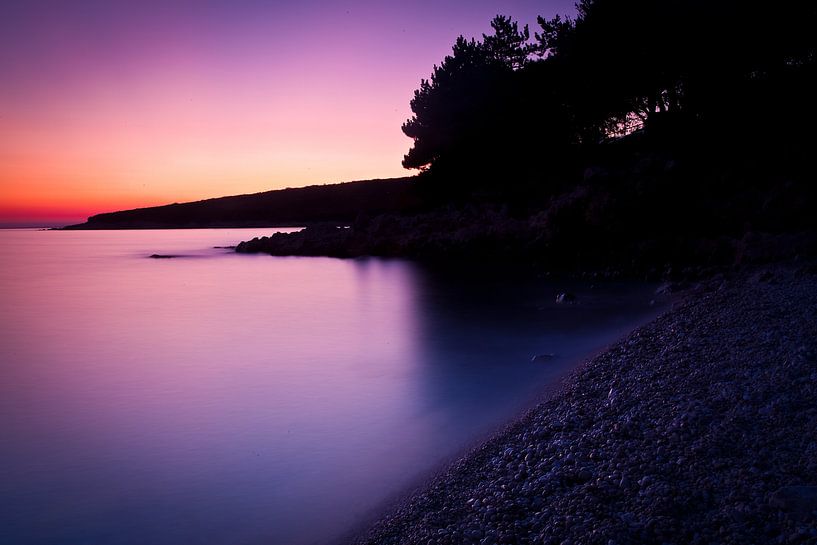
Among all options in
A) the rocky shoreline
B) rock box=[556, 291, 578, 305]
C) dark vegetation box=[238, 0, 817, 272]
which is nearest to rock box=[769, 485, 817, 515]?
the rocky shoreline

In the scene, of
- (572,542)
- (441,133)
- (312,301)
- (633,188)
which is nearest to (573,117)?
(441,133)

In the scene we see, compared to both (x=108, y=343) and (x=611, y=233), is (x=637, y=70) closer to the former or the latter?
(x=611, y=233)

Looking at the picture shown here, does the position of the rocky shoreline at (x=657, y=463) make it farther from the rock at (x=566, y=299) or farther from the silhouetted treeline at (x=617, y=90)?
the silhouetted treeline at (x=617, y=90)

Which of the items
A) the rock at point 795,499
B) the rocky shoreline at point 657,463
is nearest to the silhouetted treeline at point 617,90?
the rocky shoreline at point 657,463

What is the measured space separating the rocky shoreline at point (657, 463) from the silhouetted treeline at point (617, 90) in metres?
14.4

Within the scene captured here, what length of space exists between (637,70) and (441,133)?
30.9 ft

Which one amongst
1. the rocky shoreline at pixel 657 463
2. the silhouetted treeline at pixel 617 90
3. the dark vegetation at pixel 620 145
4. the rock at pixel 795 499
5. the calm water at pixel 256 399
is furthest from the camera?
the silhouetted treeline at pixel 617 90

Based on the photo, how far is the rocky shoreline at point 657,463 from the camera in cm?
268

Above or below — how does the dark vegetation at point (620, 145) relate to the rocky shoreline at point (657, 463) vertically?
above

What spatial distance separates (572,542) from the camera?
2.68 m

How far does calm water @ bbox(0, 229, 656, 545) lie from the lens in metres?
4.07

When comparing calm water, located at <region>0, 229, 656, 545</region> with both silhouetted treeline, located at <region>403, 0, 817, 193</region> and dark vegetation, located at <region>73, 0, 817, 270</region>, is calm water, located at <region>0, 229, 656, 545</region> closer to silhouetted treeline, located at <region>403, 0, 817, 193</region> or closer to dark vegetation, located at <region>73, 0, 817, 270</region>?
dark vegetation, located at <region>73, 0, 817, 270</region>

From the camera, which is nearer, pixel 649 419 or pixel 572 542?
pixel 572 542

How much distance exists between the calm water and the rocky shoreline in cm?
75
